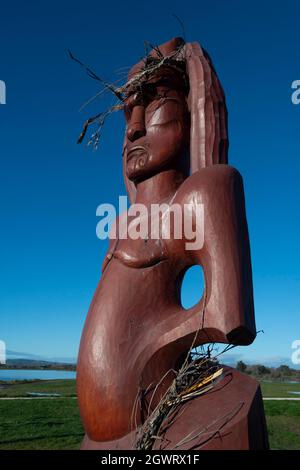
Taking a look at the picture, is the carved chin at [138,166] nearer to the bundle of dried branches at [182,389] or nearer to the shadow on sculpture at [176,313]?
Result: the shadow on sculpture at [176,313]

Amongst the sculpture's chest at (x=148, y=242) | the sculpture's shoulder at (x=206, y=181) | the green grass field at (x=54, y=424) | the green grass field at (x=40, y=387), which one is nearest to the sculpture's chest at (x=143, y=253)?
the sculpture's chest at (x=148, y=242)

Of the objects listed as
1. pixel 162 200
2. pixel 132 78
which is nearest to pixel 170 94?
pixel 132 78

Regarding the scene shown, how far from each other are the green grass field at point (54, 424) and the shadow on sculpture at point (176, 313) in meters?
4.98

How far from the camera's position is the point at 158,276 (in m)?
3.44

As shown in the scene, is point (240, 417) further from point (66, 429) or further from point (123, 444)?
point (66, 429)

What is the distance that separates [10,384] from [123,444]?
60.9 feet

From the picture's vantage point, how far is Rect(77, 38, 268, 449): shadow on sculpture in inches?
114

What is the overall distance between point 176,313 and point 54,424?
24.2ft

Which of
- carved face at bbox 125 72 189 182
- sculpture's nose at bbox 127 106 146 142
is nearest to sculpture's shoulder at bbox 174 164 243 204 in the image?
carved face at bbox 125 72 189 182

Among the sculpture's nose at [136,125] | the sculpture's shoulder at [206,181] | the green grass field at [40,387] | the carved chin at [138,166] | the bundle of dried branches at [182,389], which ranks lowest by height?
the green grass field at [40,387]

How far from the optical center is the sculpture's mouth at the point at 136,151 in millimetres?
4028

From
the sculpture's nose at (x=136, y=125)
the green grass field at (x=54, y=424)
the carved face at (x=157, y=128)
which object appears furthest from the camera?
the green grass field at (x=54, y=424)

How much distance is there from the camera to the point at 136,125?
4.17m

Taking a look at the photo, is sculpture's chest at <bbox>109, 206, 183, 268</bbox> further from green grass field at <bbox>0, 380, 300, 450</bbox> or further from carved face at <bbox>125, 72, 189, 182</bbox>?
green grass field at <bbox>0, 380, 300, 450</bbox>
